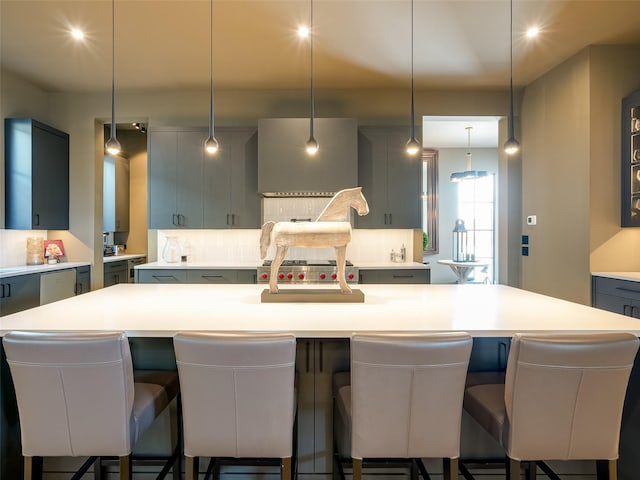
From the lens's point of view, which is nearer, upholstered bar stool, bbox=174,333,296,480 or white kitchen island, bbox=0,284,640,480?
upholstered bar stool, bbox=174,333,296,480

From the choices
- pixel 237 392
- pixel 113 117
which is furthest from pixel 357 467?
pixel 113 117

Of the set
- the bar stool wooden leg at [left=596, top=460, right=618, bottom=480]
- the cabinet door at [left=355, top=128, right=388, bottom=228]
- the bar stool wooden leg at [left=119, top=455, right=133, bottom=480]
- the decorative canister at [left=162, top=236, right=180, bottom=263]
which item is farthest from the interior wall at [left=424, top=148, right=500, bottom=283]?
the bar stool wooden leg at [left=119, top=455, right=133, bottom=480]

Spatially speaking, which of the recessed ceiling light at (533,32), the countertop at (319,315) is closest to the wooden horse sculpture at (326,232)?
the countertop at (319,315)

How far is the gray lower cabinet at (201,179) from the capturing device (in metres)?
4.16

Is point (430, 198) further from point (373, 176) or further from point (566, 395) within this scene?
point (566, 395)

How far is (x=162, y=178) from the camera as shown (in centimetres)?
416

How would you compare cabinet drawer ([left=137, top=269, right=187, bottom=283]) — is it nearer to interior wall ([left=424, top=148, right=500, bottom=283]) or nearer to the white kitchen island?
the white kitchen island

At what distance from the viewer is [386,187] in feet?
13.7

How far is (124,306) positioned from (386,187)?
3.07 metres

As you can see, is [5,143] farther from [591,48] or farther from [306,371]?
[591,48]

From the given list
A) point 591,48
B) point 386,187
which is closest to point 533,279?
point 386,187

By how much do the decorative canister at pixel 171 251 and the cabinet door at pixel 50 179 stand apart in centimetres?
123

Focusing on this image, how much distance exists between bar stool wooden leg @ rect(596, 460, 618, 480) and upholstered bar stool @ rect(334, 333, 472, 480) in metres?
0.56

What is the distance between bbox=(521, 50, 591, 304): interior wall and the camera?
343 cm
